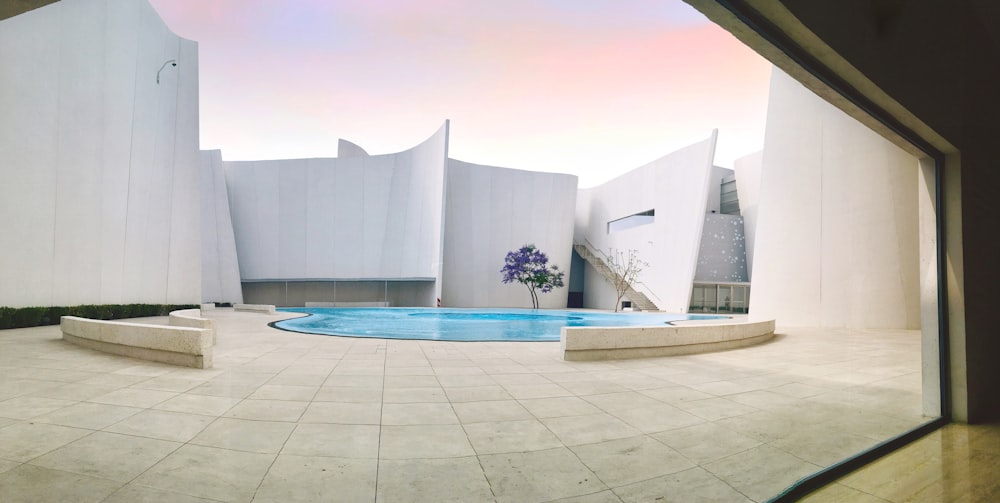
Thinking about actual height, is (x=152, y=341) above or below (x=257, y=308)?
above

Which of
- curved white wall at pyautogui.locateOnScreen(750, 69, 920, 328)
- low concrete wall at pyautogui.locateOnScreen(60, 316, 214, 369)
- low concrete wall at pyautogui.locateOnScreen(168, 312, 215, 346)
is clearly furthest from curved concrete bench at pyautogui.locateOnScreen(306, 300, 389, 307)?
low concrete wall at pyautogui.locateOnScreen(60, 316, 214, 369)

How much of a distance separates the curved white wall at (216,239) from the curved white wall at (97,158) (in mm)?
5962

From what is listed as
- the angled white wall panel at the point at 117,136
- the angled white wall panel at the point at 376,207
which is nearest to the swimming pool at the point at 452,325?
the angled white wall panel at the point at 117,136

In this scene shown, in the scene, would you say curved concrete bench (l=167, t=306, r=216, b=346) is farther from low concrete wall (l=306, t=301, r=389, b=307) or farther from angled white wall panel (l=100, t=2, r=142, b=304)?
low concrete wall (l=306, t=301, r=389, b=307)

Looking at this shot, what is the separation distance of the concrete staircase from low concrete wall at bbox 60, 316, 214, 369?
2608 cm

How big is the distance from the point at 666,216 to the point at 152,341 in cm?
2667

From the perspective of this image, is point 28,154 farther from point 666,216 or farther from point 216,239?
point 666,216

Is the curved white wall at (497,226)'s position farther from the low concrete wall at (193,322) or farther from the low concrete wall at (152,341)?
the low concrete wall at (152,341)

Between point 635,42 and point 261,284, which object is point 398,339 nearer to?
point 635,42

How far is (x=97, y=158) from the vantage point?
1636cm

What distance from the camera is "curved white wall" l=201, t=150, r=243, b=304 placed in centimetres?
2803

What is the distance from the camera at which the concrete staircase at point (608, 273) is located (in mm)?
29375

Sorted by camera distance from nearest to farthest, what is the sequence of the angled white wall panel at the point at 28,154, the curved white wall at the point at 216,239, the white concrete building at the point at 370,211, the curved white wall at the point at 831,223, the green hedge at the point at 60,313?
the green hedge at the point at 60,313 → the angled white wall panel at the point at 28,154 → the white concrete building at the point at 370,211 → the curved white wall at the point at 831,223 → the curved white wall at the point at 216,239

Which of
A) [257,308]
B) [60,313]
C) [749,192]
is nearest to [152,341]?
[60,313]
